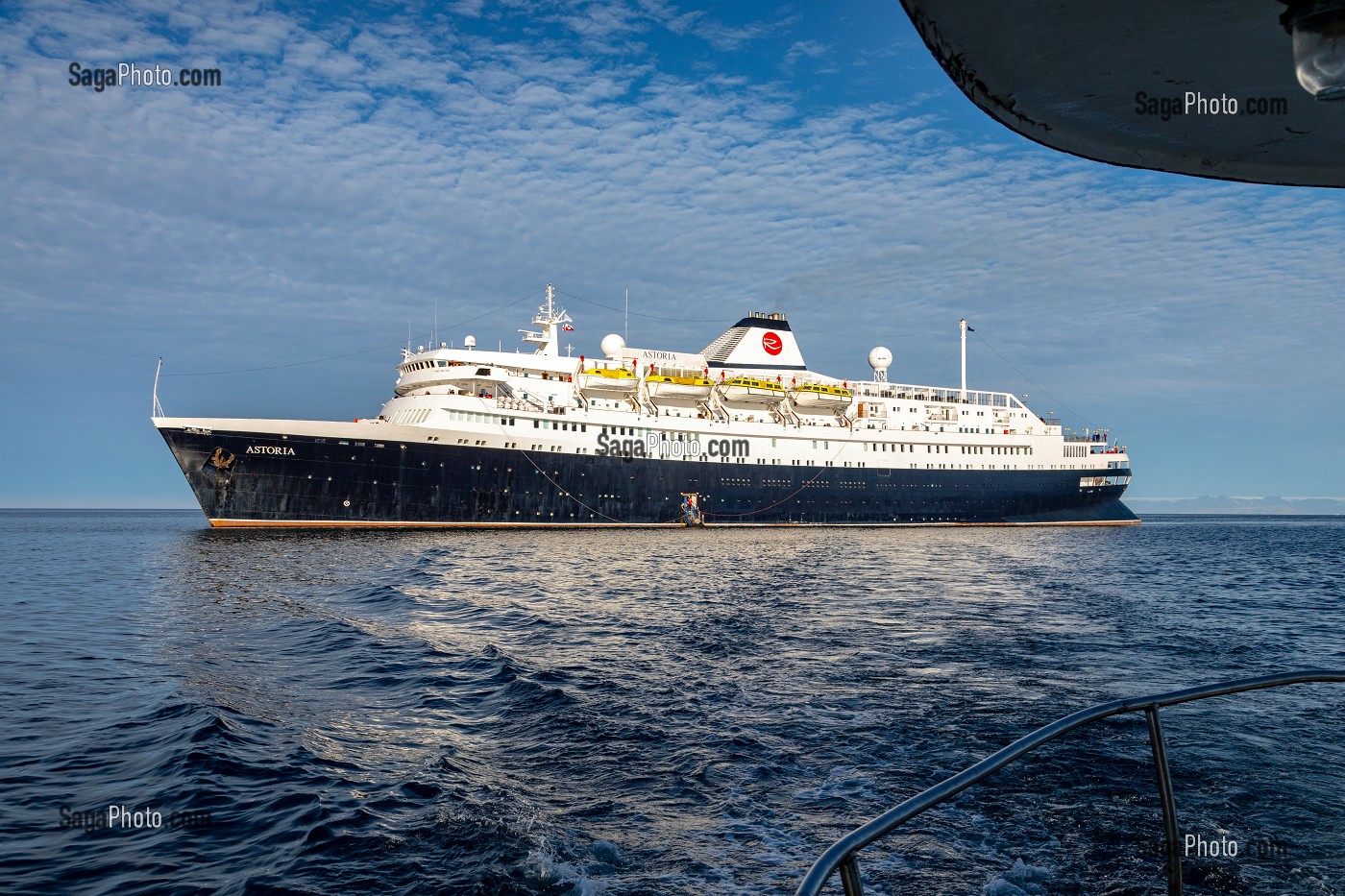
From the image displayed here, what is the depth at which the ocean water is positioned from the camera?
5.23m

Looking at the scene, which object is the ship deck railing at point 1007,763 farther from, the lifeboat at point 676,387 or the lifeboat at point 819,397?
the lifeboat at point 819,397

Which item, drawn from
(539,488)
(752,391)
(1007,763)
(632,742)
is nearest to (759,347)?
(752,391)

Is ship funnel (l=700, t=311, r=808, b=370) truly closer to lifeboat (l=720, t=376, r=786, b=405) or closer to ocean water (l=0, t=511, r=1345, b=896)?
lifeboat (l=720, t=376, r=786, b=405)

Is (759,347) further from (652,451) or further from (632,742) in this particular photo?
(632,742)

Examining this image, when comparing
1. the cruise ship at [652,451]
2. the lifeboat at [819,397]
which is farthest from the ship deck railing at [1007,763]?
the lifeboat at [819,397]

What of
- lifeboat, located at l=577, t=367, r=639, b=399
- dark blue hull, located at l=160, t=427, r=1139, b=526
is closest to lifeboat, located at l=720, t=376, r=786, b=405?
dark blue hull, located at l=160, t=427, r=1139, b=526

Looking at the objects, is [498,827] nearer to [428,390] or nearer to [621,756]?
[621,756]

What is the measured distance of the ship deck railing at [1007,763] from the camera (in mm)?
1563

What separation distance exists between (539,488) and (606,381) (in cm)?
827

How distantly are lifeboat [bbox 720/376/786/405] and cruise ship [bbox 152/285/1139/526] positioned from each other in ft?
0.43

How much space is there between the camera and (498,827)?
18.7 ft

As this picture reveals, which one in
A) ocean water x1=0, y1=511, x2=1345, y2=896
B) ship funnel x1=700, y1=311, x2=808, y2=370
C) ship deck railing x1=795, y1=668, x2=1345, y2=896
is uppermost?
ship funnel x1=700, y1=311, x2=808, y2=370

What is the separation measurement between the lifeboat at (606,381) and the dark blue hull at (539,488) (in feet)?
17.2

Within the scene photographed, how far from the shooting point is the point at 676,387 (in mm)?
45125
